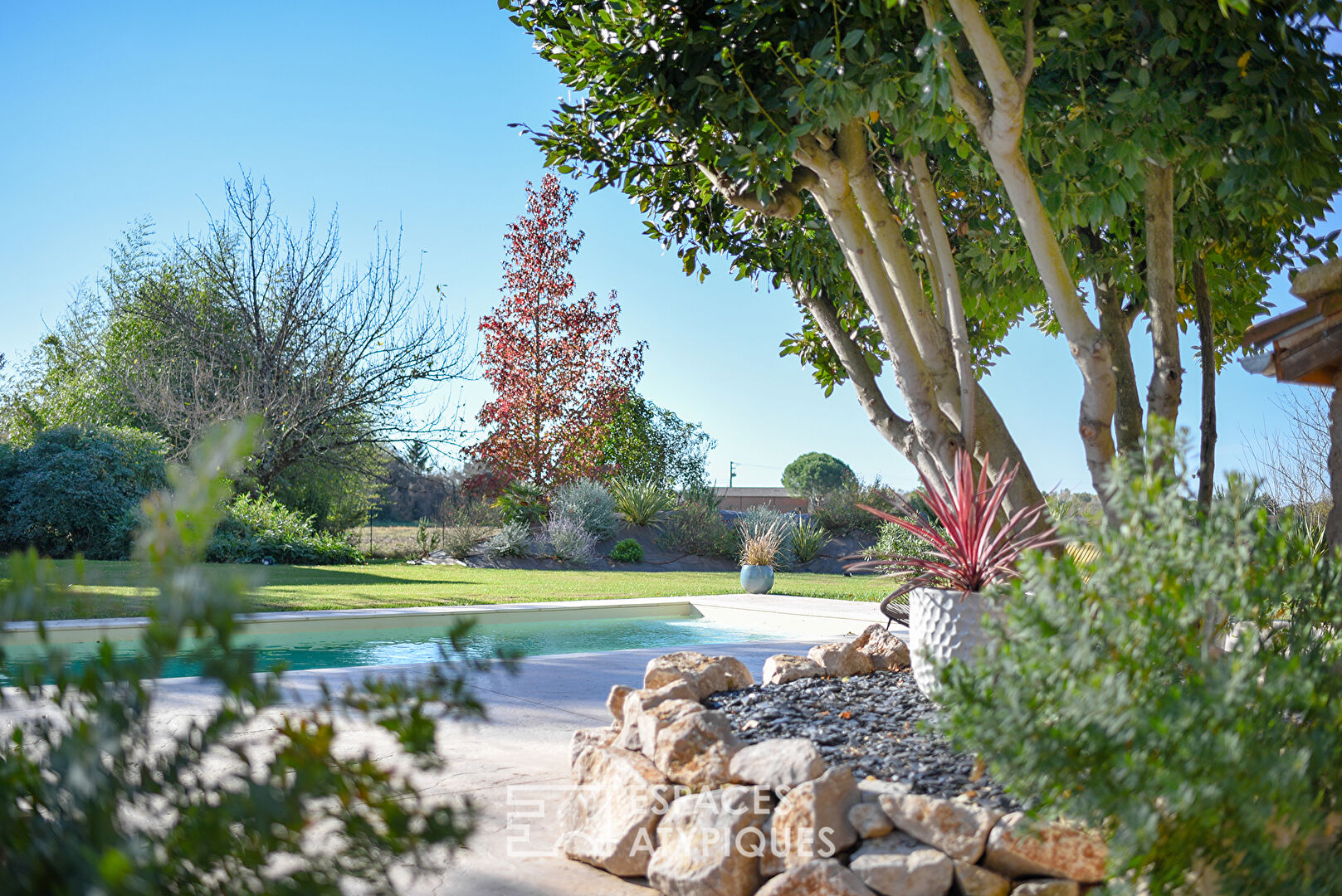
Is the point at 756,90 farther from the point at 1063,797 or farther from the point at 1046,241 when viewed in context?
the point at 1063,797

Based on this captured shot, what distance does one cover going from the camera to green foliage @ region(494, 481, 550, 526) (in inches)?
661

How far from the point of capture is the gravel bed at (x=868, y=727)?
242 cm

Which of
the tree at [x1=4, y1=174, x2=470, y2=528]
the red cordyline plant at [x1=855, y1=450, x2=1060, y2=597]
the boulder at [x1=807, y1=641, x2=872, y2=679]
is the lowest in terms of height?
the boulder at [x1=807, y1=641, x2=872, y2=679]

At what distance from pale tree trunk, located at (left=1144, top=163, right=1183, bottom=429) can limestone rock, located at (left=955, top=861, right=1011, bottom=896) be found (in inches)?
122

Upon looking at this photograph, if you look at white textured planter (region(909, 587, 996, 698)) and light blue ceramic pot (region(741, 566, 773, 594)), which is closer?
white textured planter (region(909, 587, 996, 698))

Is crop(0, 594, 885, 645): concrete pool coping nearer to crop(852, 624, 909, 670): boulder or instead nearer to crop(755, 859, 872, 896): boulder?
crop(852, 624, 909, 670): boulder

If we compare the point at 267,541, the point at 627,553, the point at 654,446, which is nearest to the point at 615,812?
the point at 267,541

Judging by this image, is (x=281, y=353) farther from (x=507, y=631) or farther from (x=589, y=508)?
(x=507, y=631)

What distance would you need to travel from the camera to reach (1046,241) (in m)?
3.75

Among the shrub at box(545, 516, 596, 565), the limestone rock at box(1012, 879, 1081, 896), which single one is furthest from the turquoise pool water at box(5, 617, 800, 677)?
the shrub at box(545, 516, 596, 565)

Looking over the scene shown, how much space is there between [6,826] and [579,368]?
56.0 ft

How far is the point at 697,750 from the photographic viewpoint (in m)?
2.66

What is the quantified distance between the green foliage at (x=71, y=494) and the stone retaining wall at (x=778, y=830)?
12338 mm

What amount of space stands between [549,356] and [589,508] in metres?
3.60
